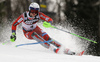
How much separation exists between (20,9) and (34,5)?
36.9 feet

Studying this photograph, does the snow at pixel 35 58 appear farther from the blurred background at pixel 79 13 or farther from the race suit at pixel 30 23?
the blurred background at pixel 79 13

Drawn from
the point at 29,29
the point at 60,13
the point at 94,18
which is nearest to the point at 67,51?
the point at 29,29

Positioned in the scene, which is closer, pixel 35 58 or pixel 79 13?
pixel 35 58

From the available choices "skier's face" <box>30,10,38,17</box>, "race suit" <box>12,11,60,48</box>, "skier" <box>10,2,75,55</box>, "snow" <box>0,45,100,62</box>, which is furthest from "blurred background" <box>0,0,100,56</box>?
"snow" <box>0,45,100,62</box>

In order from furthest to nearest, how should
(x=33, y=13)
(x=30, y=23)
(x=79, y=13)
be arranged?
(x=79, y=13) → (x=30, y=23) → (x=33, y=13)

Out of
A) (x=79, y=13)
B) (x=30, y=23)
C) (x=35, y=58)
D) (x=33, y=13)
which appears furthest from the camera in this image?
(x=79, y=13)

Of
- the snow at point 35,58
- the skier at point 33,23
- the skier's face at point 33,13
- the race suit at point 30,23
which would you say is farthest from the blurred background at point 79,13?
the snow at point 35,58

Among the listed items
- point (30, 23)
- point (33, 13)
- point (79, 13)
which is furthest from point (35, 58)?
point (79, 13)

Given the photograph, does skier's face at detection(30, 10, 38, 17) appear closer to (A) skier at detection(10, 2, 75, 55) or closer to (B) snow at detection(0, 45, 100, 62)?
(A) skier at detection(10, 2, 75, 55)

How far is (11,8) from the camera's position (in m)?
17.0

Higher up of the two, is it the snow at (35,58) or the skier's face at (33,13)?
the skier's face at (33,13)

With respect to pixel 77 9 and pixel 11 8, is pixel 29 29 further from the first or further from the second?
pixel 77 9

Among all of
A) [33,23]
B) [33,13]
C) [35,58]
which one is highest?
[33,13]

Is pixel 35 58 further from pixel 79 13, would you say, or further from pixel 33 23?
pixel 79 13
